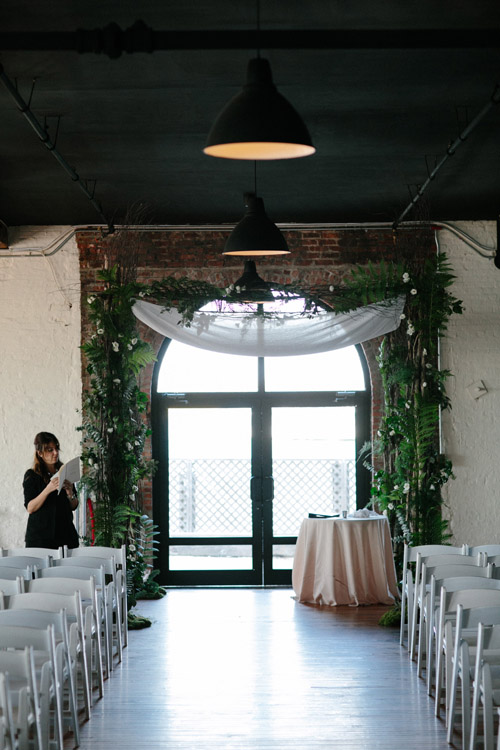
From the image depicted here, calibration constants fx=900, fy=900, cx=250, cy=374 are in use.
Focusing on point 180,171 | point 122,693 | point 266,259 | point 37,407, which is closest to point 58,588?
point 122,693

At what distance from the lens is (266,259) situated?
10.8 metres

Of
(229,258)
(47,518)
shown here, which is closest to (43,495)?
(47,518)

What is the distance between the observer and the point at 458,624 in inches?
200

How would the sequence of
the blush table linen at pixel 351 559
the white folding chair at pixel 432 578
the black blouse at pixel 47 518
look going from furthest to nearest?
the blush table linen at pixel 351 559 → the black blouse at pixel 47 518 → the white folding chair at pixel 432 578

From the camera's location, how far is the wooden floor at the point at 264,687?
18.0ft

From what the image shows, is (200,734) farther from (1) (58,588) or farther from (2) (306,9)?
(2) (306,9)

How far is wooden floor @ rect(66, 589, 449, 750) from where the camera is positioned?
18.0ft

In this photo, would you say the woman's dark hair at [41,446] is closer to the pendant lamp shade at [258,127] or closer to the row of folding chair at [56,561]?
the row of folding chair at [56,561]

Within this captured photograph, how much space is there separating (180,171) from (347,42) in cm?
486

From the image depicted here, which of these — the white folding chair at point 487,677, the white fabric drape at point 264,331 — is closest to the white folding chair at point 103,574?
the white fabric drape at point 264,331

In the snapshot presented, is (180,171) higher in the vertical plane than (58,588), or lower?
higher

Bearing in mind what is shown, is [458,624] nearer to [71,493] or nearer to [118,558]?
[118,558]

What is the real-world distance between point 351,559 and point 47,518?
10.7 feet

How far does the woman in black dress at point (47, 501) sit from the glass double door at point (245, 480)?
114 inches
